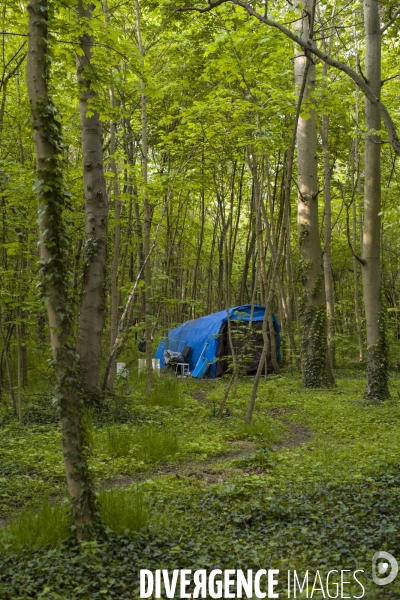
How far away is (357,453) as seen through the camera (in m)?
6.34

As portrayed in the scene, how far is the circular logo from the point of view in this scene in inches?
125

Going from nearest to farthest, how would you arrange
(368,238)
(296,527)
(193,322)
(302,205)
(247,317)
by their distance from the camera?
(296,527)
(368,238)
(302,205)
(247,317)
(193,322)

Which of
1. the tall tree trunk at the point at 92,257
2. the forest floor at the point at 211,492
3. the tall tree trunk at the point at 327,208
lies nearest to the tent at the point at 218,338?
the tall tree trunk at the point at 327,208

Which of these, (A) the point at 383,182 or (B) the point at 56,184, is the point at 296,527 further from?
(A) the point at 383,182

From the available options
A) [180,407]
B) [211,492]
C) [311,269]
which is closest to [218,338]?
[311,269]

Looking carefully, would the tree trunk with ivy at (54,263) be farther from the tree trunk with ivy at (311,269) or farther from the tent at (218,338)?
the tent at (218,338)

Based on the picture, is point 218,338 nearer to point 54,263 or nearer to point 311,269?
point 311,269

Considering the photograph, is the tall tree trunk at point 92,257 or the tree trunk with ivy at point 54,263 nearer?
the tree trunk with ivy at point 54,263

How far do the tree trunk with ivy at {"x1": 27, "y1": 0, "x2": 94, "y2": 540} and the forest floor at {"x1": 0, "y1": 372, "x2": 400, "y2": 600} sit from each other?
41 centimetres

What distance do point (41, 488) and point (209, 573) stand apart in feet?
7.81

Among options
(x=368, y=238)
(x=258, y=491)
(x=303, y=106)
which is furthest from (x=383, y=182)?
(x=258, y=491)

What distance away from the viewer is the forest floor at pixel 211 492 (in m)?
3.45

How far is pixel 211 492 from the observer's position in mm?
4969

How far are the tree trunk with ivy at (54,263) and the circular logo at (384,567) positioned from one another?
194cm
